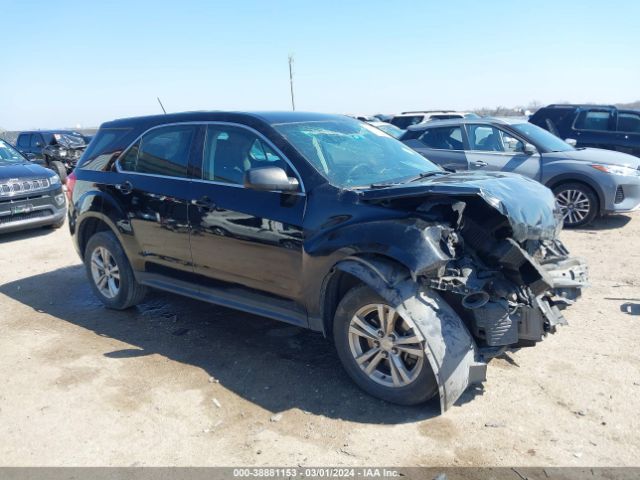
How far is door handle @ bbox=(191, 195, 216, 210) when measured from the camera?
4211mm

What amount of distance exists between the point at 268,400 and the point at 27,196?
7496 millimetres

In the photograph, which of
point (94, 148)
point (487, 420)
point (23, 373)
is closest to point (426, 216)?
point (487, 420)

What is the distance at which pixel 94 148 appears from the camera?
18.0ft

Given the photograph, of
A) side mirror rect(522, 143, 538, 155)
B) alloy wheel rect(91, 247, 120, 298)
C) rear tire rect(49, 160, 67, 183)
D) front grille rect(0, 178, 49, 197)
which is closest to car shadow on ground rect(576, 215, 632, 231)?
side mirror rect(522, 143, 538, 155)

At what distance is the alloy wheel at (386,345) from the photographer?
3242mm

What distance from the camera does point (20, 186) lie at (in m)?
8.90

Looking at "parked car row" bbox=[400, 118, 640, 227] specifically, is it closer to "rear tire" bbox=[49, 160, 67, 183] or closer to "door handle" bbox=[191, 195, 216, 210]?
"door handle" bbox=[191, 195, 216, 210]

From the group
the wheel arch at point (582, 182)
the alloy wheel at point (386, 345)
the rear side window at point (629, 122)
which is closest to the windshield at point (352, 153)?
the alloy wheel at point (386, 345)

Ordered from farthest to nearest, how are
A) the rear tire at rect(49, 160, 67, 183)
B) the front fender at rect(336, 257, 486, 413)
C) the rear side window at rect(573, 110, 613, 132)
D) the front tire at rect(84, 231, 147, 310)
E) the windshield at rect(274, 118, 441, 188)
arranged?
1. the rear tire at rect(49, 160, 67, 183)
2. the rear side window at rect(573, 110, 613, 132)
3. the front tire at rect(84, 231, 147, 310)
4. the windshield at rect(274, 118, 441, 188)
5. the front fender at rect(336, 257, 486, 413)

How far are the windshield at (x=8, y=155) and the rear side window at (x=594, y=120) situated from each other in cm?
1195

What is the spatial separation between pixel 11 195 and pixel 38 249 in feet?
3.97

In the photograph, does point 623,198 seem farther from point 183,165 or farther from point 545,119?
point 183,165

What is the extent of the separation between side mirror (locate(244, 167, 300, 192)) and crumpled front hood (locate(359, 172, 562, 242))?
573 millimetres

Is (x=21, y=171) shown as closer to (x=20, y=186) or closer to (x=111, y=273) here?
→ (x=20, y=186)
